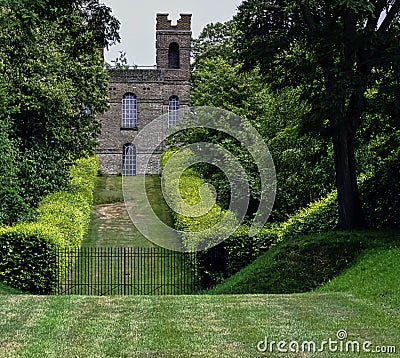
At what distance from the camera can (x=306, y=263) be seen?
16859mm

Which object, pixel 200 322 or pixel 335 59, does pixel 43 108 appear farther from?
pixel 200 322

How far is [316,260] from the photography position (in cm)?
1683

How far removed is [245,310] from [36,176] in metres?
18.6

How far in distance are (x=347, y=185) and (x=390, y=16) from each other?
426cm

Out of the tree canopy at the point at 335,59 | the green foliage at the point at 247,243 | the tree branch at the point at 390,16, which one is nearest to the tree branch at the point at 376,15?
the tree canopy at the point at 335,59

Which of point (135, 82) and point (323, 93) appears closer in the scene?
point (323, 93)

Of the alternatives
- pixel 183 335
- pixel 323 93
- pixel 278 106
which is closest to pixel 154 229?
pixel 278 106

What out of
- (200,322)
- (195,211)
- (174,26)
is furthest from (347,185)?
(174,26)

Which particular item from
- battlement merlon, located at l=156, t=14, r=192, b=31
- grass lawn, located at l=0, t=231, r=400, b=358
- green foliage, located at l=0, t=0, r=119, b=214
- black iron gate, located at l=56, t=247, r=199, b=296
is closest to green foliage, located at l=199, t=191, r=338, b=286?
black iron gate, located at l=56, t=247, r=199, b=296

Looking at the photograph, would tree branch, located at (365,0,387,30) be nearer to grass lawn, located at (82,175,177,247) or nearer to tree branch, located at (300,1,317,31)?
tree branch, located at (300,1,317,31)

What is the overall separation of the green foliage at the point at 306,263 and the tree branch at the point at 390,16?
493 centimetres

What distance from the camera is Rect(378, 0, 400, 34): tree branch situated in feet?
56.0

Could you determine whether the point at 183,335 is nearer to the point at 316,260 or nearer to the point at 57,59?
the point at 316,260

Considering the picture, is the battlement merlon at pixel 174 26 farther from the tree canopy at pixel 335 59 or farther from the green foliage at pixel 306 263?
the green foliage at pixel 306 263
